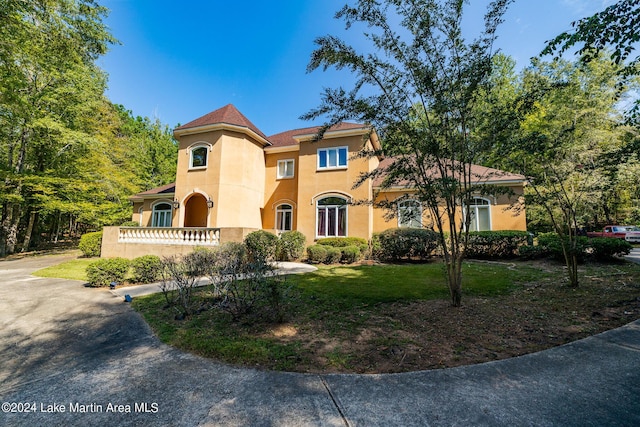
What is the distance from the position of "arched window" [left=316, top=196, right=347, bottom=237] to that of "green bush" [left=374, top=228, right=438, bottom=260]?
3.25 m

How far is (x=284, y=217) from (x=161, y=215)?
974cm

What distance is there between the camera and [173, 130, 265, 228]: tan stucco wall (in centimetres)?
1527

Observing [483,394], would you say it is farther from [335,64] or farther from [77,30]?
[77,30]

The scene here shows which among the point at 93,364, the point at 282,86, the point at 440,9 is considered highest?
the point at 282,86

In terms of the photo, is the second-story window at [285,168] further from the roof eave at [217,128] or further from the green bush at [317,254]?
the green bush at [317,254]

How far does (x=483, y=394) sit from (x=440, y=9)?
20.3 feet

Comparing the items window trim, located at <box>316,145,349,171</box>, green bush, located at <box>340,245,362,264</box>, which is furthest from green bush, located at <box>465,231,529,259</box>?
window trim, located at <box>316,145,349,171</box>

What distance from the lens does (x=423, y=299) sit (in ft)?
19.9

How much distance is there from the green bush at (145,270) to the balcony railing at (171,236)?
359 centimetres

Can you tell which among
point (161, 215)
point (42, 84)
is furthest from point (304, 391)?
point (42, 84)

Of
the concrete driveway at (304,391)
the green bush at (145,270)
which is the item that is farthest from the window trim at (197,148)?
the concrete driveway at (304,391)

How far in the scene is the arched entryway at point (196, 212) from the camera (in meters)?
18.2

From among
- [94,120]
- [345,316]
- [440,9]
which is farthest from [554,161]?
[94,120]

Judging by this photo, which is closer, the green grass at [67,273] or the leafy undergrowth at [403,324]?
the leafy undergrowth at [403,324]
